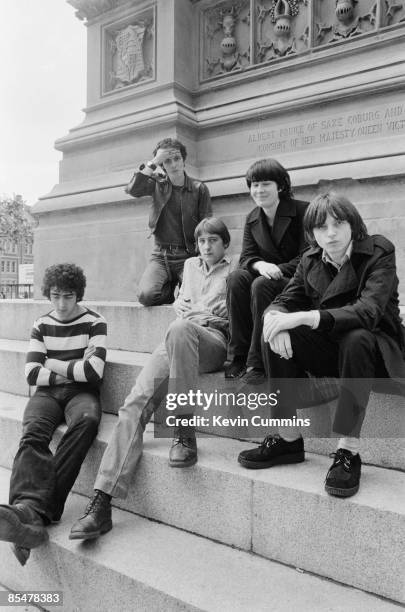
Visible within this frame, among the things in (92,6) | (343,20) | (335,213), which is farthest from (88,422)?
(92,6)

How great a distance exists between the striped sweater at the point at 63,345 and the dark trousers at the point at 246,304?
3.15ft

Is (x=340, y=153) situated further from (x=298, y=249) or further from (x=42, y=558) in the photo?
(x=42, y=558)

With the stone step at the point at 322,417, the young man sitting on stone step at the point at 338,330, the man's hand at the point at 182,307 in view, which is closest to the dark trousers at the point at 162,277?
the stone step at the point at 322,417

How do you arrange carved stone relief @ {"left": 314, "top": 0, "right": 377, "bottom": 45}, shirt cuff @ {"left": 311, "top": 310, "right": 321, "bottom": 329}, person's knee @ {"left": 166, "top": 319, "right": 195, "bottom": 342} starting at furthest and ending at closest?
carved stone relief @ {"left": 314, "top": 0, "right": 377, "bottom": 45}
person's knee @ {"left": 166, "top": 319, "right": 195, "bottom": 342}
shirt cuff @ {"left": 311, "top": 310, "right": 321, "bottom": 329}

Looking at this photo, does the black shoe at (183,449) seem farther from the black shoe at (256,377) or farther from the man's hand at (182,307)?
the man's hand at (182,307)

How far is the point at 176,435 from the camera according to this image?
2.83m

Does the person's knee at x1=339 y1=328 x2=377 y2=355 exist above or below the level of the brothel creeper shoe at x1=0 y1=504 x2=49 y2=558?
above

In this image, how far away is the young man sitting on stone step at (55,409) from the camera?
268 cm

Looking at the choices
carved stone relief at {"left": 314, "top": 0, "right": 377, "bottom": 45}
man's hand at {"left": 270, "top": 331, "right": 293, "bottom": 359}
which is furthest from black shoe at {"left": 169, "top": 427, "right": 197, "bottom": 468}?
carved stone relief at {"left": 314, "top": 0, "right": 377, "bottom": 45}

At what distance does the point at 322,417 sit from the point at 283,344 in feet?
1.92

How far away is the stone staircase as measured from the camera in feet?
6.88

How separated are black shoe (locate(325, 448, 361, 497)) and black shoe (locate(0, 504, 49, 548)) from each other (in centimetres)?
152

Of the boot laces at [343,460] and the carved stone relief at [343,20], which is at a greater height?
the carved stone relief at [343,20]

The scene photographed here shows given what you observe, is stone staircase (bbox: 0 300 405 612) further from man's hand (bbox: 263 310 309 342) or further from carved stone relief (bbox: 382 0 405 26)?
carved stone relief (bbox: 382 0 405 26)
